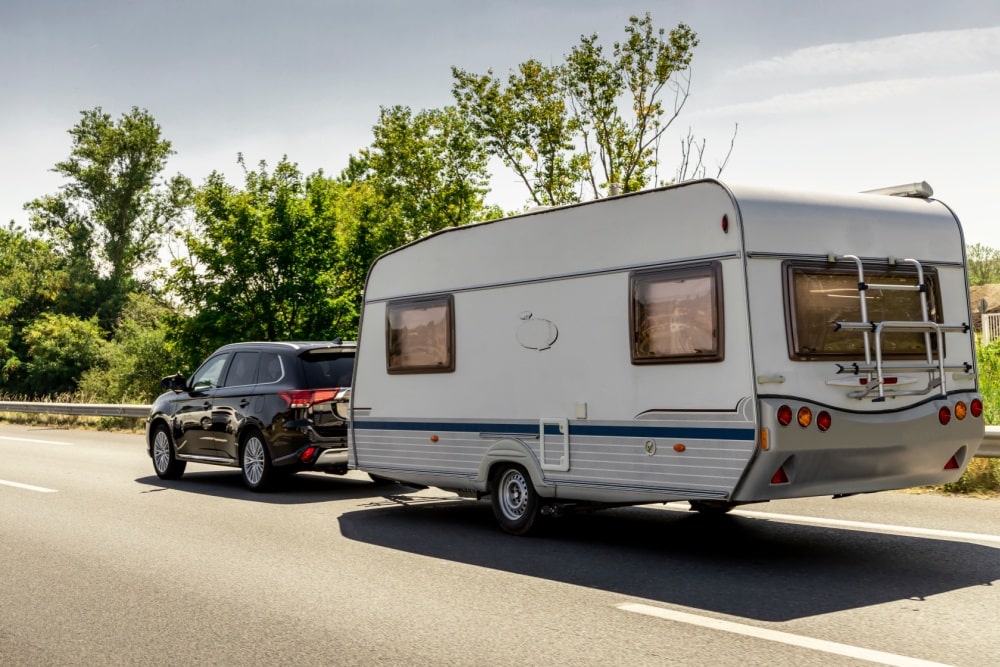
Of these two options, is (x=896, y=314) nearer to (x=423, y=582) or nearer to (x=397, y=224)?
(x=423, y=582)

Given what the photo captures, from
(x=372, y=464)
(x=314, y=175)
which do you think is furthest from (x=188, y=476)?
(x=314, y=175)

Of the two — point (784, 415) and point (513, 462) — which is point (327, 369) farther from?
point (784, 415)

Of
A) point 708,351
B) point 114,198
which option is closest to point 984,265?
point 114,198

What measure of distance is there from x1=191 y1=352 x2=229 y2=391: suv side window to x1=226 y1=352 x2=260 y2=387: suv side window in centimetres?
23

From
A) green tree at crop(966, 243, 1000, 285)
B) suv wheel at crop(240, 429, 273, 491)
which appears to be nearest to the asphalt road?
suv wheel at crop(240, 429, 273, 491)

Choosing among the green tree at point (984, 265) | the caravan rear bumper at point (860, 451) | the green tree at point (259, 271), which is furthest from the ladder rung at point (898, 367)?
the green tree at point (984, 265)

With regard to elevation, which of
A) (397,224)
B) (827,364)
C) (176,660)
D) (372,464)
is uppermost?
(397,224)

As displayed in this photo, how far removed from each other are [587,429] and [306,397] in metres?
5.02

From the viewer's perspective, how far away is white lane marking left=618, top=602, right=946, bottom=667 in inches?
204

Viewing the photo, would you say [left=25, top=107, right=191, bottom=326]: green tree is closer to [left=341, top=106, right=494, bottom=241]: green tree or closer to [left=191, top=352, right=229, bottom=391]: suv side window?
[left=341, top=106, right=494, bottom=241]: green tree

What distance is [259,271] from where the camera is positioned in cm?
2906

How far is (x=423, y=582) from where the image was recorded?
24.8ft

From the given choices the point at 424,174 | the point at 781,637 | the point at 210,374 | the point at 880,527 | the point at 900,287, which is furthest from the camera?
the point at 424,174

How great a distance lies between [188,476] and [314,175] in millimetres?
20068
